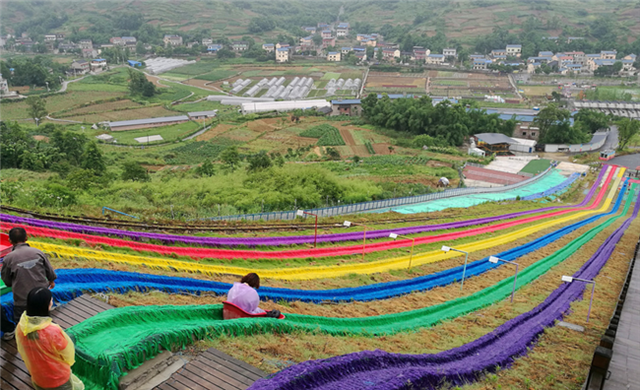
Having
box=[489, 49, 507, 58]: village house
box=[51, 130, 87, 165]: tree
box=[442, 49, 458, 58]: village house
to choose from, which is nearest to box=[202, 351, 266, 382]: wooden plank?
box=[51, 130, 87, 165]: tree

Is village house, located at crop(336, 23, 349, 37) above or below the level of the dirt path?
above

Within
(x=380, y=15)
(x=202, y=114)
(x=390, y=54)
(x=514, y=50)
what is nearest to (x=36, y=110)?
(x=202, y=114)

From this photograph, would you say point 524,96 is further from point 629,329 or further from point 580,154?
point 629,329

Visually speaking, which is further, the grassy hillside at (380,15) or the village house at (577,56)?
the grassy hillside at (380,15)

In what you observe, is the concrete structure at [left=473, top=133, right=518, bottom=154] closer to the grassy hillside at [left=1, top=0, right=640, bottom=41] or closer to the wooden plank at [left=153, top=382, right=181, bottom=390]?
the wooden plank at [left=153, top=382, right=181, bottom=390]

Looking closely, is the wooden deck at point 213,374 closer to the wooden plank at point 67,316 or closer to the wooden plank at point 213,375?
the wooden plank at point 213,375

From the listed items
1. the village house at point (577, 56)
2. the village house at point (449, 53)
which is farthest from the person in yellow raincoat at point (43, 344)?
the village house at point (577, 56)

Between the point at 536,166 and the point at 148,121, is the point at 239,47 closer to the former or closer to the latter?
the point at 148,121
